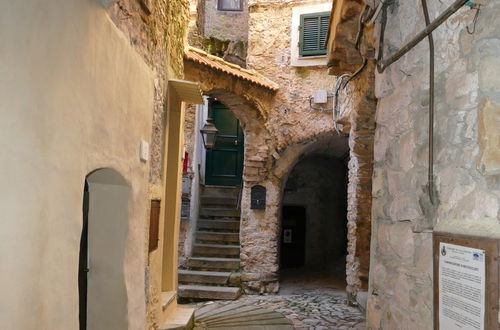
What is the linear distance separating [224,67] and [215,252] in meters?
3.88

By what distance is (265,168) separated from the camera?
8.13m

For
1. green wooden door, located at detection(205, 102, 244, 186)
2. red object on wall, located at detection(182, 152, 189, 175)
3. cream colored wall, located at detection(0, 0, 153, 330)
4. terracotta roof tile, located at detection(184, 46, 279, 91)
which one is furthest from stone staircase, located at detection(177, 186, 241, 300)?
cream colored wall, located at detection(0, 0, 153, 330)

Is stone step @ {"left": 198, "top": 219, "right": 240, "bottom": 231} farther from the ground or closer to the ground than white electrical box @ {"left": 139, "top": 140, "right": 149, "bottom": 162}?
closer to the ground

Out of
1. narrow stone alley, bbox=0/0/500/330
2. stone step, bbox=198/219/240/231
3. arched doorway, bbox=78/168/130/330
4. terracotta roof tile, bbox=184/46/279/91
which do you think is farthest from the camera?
stone step, bbox=198/219/240/231

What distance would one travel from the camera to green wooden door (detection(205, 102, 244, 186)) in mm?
10664

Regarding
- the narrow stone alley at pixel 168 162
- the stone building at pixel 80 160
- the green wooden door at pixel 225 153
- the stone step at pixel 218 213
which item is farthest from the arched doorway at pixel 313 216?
the stone building at pixel 80 160

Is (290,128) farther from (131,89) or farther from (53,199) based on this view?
(53,199)

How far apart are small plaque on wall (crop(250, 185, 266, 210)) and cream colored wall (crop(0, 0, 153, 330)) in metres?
5.70

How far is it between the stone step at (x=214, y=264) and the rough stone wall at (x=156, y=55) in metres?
4.16

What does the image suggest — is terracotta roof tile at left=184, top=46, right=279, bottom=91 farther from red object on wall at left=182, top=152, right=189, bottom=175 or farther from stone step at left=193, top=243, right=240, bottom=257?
stone step at left=193, top=243, right=240, bottom=257

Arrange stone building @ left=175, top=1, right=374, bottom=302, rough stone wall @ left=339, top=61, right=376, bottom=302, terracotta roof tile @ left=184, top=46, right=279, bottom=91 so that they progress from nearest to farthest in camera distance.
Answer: rough stone wall @ left=339, top=61, right=376, bottom=302, terracotta roof tile @ left=184, top=46, right=279, bottom=91, stone building @ left=175, top=1, right=374, bottom=302

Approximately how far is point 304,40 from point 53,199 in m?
7.06

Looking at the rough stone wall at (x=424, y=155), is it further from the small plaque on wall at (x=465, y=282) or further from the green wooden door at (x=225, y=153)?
the green wooden door at (x=225, y=153)

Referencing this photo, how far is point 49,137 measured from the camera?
1615mm
